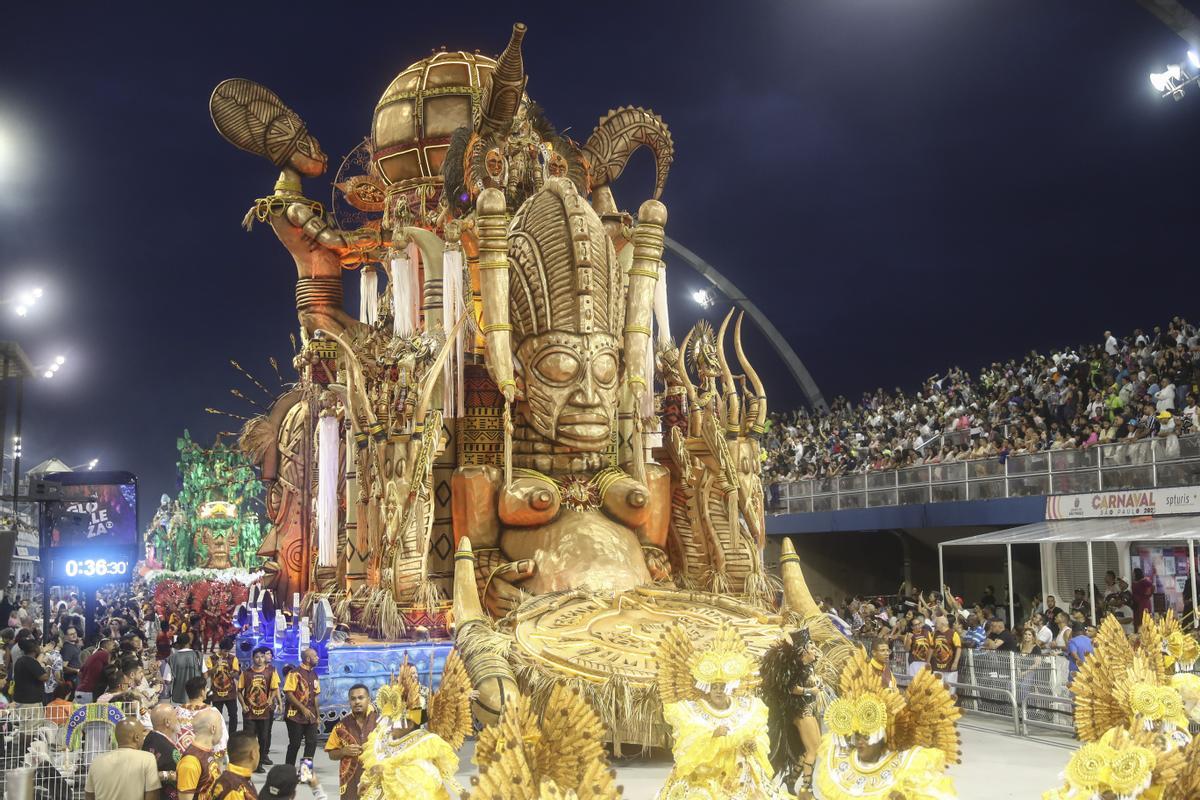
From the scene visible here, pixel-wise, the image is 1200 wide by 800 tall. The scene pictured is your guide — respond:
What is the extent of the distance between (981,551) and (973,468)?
12.6 ft

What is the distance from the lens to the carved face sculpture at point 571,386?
10.1 meters

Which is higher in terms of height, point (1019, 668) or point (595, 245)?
point (595, 245)

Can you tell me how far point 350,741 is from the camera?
6.68m

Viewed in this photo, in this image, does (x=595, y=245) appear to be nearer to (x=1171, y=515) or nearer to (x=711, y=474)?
(x=711, y=474)

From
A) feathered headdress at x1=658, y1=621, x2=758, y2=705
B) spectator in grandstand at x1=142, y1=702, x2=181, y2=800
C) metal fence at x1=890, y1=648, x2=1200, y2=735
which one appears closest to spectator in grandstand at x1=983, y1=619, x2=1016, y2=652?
metal fence at x1=890, y1=648, x2=1200, y2=735

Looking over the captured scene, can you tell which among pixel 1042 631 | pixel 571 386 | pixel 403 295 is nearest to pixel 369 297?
pixel 403 295

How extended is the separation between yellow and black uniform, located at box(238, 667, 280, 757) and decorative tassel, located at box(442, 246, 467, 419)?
2.60 metres

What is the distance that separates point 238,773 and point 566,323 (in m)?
5.80

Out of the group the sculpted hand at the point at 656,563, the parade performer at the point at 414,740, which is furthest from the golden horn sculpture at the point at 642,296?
the parade performer at the point at 414,740

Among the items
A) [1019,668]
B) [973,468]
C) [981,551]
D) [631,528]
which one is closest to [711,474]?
[631,528]

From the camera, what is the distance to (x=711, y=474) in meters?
10.8

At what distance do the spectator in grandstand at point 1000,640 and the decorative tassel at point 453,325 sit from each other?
642 centimetres

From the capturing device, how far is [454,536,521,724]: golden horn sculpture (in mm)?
7723

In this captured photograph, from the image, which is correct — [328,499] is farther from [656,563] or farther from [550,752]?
[550,752]
